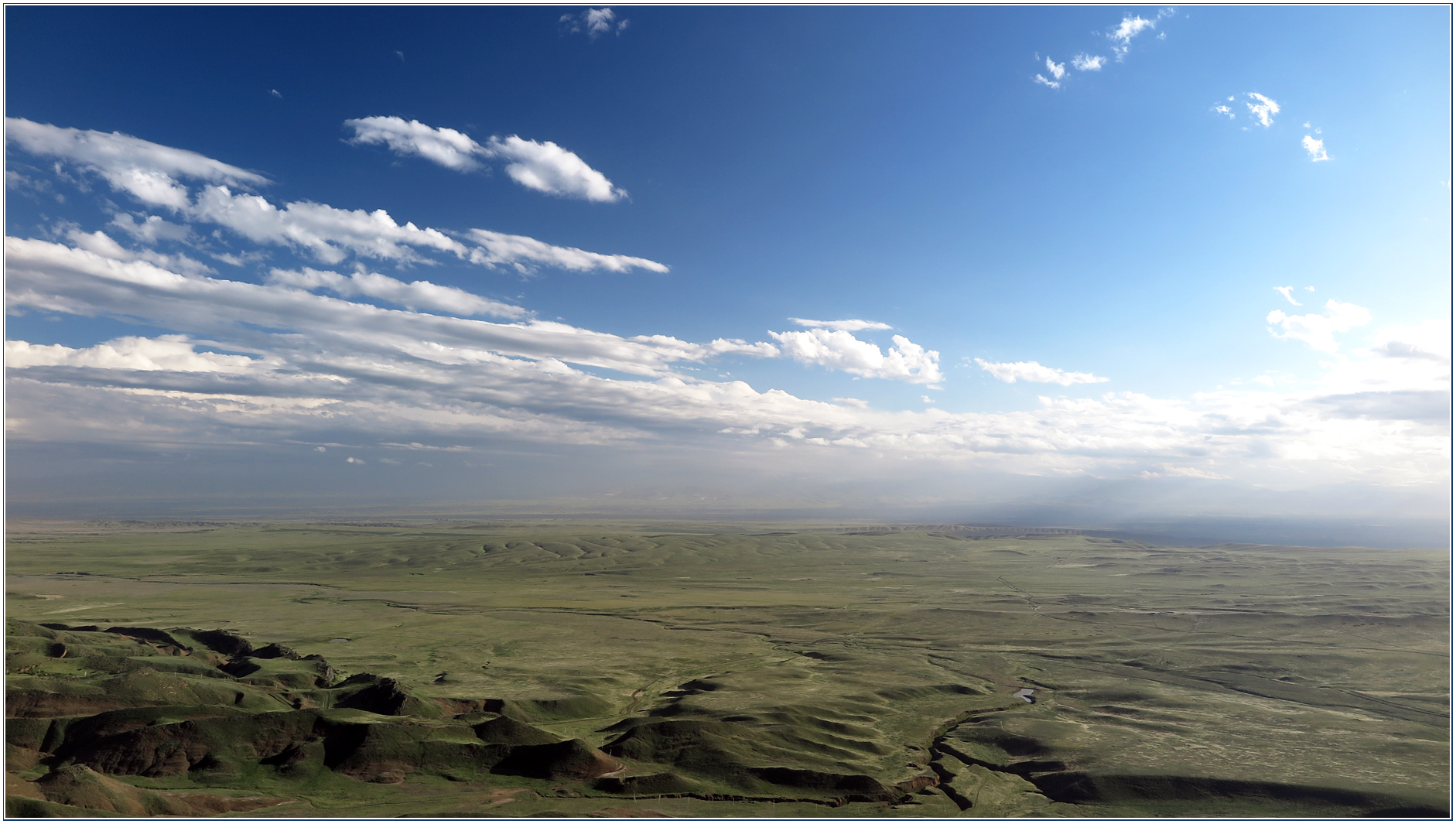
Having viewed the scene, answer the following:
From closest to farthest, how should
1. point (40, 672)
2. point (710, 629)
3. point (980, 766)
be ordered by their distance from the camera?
point (980, 766), point (40, 672), point (710, 629)

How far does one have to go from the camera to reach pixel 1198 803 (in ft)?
201

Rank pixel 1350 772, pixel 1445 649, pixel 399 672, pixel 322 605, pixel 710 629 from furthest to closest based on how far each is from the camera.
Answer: pixel 322 605, pixel 710 629, pixel 1445 649, pixel 399 672, pixel 1350 772

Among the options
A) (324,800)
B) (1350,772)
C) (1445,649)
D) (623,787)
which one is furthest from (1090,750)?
(1445,649)

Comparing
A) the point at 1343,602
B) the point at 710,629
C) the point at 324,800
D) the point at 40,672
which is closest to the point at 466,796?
the point at 324,800

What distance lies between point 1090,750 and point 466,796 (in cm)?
5826

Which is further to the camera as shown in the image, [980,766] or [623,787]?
[980,766]

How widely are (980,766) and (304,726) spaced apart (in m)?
63.1

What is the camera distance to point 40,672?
79938 millimetres

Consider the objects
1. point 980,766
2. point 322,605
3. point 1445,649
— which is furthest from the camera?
point 322,605

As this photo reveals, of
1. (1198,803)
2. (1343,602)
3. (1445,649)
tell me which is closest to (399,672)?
(1198,803)

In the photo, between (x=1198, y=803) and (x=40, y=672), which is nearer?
(x=1198, y=803)

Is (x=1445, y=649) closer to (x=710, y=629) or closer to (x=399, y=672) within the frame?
(x=710, y=629)

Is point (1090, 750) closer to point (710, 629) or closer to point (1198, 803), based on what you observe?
point (1198, 803)

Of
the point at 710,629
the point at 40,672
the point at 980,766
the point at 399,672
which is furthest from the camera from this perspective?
the point at 710,629
